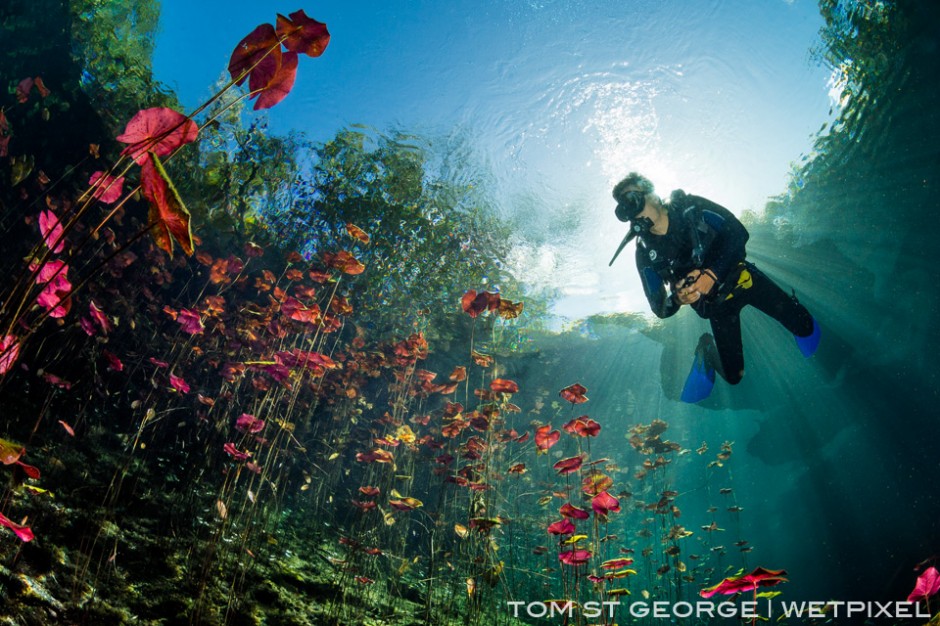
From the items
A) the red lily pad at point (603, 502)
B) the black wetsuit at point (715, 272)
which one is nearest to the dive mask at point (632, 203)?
the black wetsuit at point (715, 272)

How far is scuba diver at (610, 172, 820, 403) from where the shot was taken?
4.51 m

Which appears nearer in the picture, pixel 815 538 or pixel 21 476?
pixel 21 476

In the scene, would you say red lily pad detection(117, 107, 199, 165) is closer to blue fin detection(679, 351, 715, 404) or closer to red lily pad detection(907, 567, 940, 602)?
red lily pad detection(907, 567, 940, 602)

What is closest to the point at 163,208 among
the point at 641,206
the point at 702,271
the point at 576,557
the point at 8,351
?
the point at 8,351

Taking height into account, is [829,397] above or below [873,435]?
above

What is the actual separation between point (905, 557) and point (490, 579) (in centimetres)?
2352

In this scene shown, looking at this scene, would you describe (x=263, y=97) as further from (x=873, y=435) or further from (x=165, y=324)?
(x=873, y=435)

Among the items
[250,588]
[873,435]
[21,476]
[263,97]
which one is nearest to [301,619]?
[250,588]

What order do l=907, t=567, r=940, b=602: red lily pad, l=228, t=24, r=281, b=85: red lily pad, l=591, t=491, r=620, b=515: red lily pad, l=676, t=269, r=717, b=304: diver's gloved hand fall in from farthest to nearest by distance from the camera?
l=676, t=269, r=717, b=304: diver's gloved hand
l=591, t=491, r=620, b=515: red lily pad
l=907, t=567, r=940, b=602: red lily pad
l=228, t=24, r=281, b=85: red lily pad

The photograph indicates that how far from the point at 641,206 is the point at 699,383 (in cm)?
279

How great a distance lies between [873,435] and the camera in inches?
721

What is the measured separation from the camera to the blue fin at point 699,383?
550cm

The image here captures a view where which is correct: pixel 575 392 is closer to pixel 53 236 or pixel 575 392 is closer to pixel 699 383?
pixel 699 383

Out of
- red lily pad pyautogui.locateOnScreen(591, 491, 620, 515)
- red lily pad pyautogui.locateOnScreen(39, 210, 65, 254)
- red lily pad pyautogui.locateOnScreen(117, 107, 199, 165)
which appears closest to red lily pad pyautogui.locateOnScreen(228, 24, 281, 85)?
red lily pad pyautogui.locateOnScreen(117, 107, 199, 165)
